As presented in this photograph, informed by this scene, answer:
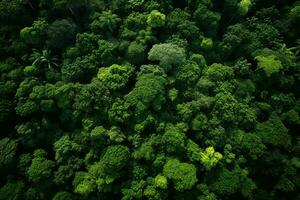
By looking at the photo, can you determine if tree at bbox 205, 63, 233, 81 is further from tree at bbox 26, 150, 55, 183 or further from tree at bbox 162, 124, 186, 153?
tree at bbox 26, 150, 55, 183

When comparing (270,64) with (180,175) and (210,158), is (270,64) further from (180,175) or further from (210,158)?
(180,175)

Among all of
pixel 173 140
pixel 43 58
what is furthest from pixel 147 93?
pixel 43 58

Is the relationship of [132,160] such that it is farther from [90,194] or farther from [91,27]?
[91,27]

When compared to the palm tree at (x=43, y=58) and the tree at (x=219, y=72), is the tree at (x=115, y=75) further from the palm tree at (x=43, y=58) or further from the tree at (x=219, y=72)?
the tree at (x=219, y=72)

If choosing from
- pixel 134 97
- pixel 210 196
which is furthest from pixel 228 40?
pixel 210 196

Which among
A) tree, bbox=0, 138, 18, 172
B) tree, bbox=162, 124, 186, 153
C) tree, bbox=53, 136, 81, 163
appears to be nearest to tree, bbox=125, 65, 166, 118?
tree, bbox=162, 124, 186, 153

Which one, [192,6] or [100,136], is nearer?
[100,136]

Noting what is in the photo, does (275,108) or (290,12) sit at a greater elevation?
(290,12)

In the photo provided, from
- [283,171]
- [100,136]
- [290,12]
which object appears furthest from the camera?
[290,12]
